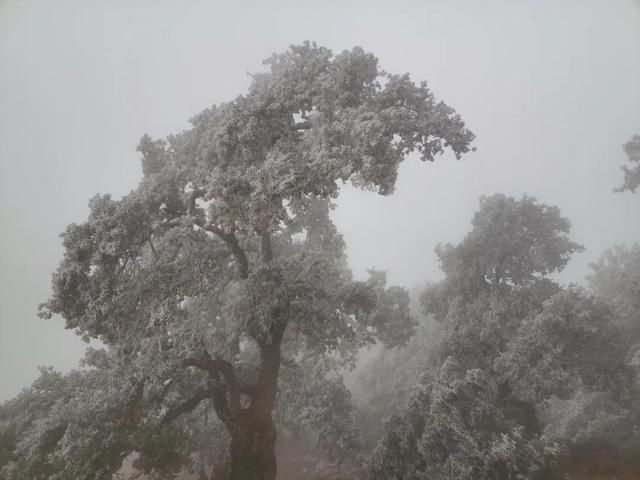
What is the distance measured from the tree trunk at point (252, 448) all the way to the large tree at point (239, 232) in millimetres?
43

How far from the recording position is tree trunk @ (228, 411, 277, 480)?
49.5ft

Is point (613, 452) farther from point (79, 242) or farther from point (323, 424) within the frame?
point (79, 242)

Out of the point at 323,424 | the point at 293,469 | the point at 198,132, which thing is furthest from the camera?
the point at 293,469

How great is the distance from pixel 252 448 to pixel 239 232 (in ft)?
31.9

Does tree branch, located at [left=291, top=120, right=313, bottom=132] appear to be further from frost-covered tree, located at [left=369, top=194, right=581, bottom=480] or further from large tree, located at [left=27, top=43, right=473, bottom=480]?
frost-covered tree, located at [left=369, top=194, right=581, bottom=480]

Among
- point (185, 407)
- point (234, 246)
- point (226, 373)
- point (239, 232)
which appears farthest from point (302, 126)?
point (185, 407)

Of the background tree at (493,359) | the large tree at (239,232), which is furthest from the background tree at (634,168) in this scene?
the large tree at (239,232)

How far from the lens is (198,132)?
1432 centimetres

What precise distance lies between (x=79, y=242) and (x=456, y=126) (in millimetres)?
12812

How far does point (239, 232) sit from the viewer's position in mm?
12156

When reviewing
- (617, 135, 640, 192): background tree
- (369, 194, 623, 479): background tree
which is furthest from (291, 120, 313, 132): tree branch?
(617, 135, 640, 192): background tree

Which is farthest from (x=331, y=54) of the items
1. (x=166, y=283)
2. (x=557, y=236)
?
(x=557, y=236)

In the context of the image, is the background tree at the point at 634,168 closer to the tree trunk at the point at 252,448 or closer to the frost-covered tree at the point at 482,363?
the frost-covered tree at the point at 482,363

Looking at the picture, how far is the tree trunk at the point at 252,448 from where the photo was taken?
1508 cm
